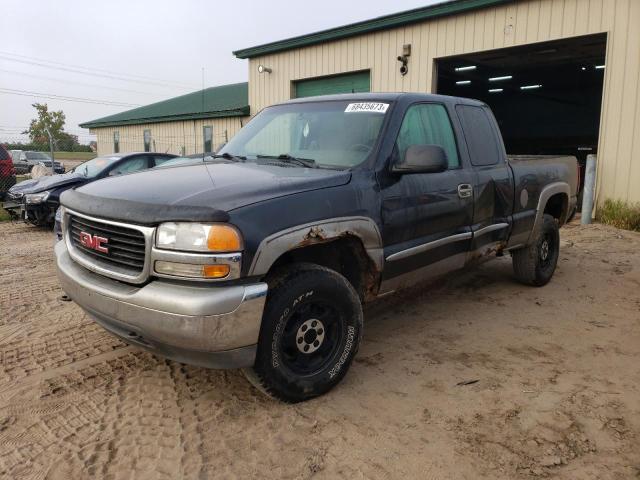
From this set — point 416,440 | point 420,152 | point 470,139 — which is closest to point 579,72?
point 470,139

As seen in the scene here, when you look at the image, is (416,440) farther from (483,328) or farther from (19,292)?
(19,292)

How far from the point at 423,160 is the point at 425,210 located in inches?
19.0

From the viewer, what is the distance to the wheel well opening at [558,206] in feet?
19.1

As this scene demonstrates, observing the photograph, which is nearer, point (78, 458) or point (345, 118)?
point (78, 458)

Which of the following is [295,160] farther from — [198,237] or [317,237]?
[198,237]

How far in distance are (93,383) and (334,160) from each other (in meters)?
2.14

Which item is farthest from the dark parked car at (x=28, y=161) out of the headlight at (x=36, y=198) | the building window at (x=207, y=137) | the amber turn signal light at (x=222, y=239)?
the amber turn signal light at (x=222, y=239)

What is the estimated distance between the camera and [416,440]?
106 inches

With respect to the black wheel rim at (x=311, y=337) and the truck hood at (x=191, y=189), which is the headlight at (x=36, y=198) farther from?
the black wheel rim at (x=311, y=337)

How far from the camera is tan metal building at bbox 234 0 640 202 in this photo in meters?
9.15

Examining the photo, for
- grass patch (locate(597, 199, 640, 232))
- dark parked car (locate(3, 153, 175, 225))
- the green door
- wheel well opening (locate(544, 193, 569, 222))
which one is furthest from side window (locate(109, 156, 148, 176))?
grass patch (locate(597, 199, 640, 232))

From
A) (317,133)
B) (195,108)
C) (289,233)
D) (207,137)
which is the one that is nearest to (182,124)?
(195,108)

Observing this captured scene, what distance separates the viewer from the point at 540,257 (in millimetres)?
5582

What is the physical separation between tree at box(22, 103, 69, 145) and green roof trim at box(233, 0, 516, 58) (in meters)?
51.2
